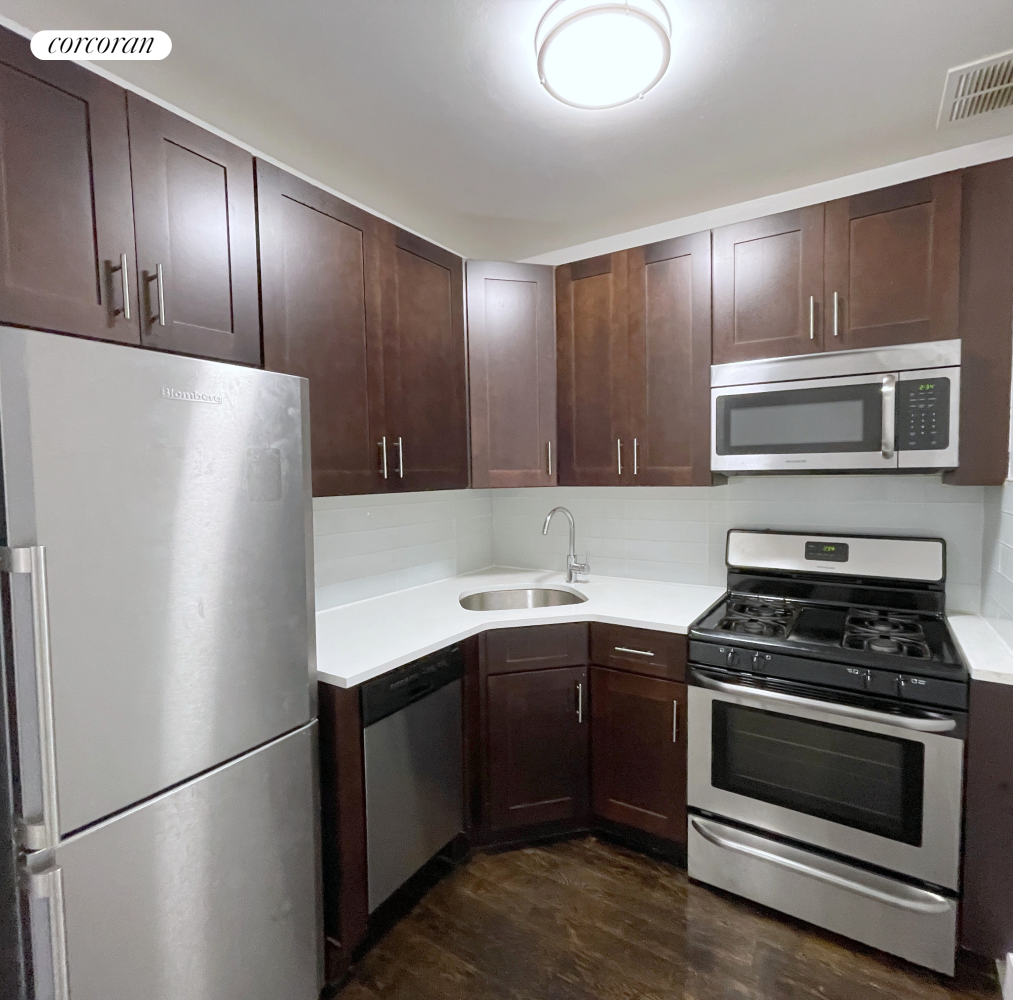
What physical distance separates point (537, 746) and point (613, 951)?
0.64 metres

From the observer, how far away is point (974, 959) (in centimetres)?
159

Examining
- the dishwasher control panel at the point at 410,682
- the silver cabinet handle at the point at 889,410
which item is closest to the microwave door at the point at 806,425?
the silver cabinet handle at the point at 889,410

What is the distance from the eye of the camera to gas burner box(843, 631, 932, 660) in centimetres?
164

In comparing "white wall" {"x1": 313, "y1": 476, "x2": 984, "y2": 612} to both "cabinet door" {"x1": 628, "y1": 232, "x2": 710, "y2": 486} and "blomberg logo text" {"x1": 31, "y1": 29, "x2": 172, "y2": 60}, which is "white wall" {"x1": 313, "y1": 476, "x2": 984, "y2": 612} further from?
"blomberg logo text" {"x1": 31, "y1": 29, "x2": 172, "y2": 60}

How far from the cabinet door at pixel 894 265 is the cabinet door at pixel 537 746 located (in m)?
1.54

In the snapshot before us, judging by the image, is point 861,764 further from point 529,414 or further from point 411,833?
point 529,414

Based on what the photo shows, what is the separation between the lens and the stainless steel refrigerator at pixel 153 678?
0.98 metres

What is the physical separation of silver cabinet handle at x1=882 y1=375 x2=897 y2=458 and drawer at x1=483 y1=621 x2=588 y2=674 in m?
1.18

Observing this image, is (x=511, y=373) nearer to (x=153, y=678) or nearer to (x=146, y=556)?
(x=146, y=556)

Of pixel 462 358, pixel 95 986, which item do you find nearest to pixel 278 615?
pixel 95 986

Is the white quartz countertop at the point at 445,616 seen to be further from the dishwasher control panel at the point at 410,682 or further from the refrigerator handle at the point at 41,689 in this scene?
the refrigerator handle at the point at 41,689

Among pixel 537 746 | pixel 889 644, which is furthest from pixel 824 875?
pixel 537 746

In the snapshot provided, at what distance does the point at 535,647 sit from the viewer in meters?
2.06

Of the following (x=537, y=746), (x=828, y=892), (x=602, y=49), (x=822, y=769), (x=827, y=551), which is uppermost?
(x=602, y=49)
